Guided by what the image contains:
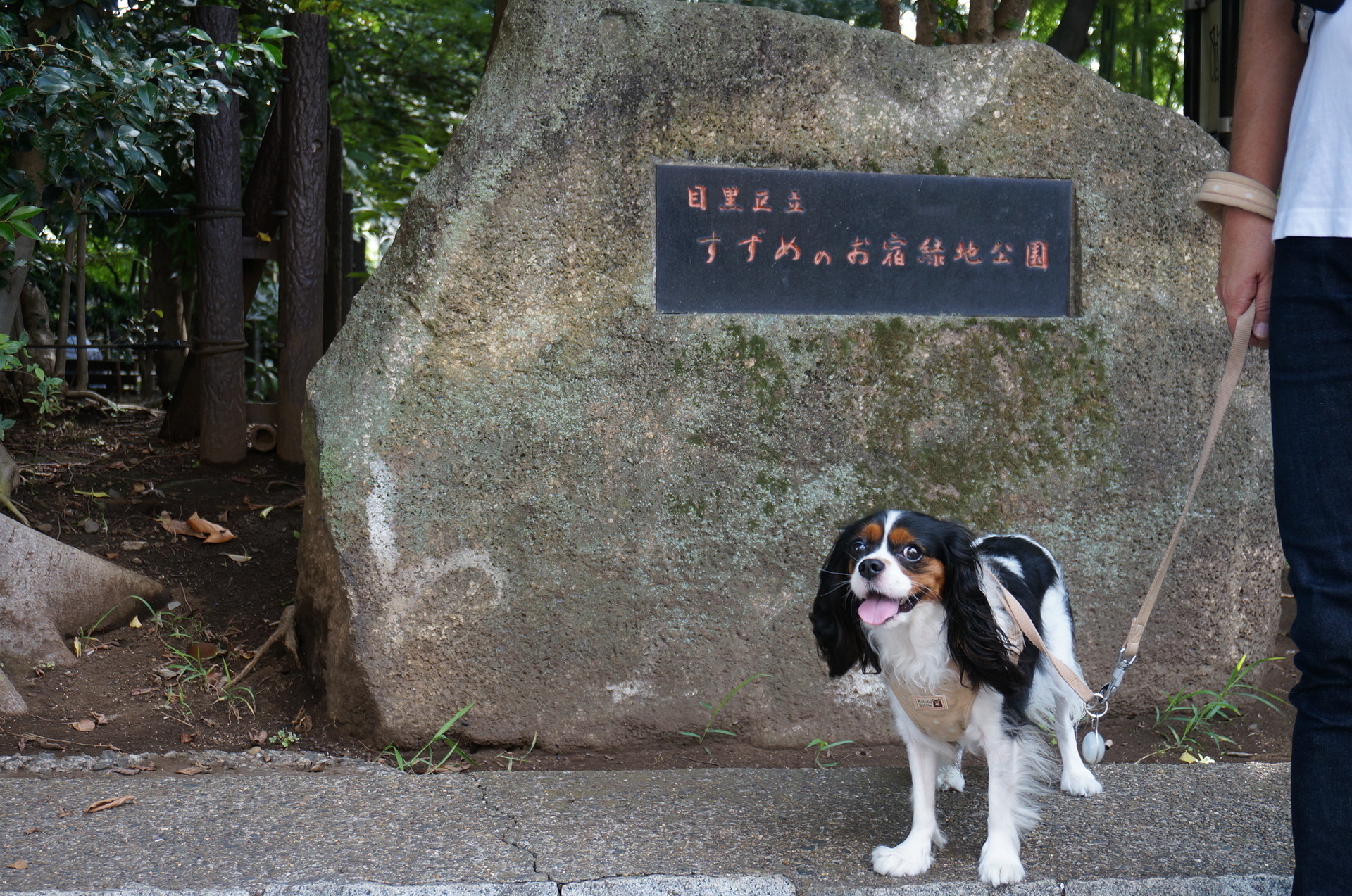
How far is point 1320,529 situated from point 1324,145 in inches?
23.9

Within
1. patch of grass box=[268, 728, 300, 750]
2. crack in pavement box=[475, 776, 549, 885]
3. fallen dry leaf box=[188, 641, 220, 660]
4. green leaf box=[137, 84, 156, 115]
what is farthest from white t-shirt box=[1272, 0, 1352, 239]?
fallen dry leaf box=[188, 641, 220, 660]

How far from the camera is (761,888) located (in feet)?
7.45

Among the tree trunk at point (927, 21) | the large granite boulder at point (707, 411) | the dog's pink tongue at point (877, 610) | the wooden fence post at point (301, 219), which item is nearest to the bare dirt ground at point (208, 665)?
the large granite boulder at point (707, 411)

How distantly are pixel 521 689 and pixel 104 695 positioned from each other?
1.38m

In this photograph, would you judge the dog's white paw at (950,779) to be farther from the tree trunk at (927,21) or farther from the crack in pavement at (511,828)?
the tree trunk at (927,21)

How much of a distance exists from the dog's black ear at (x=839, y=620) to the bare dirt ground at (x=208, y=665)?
0.79 m

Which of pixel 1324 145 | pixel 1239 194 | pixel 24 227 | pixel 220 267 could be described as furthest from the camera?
pixel 220 267

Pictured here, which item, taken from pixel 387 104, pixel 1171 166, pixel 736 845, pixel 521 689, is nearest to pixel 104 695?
Answer: pixel 521 689

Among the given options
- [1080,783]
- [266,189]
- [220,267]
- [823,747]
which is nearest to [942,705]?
[1080,783]

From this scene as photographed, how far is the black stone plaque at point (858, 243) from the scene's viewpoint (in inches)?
129

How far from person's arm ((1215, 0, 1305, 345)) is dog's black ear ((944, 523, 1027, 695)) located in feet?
2.40

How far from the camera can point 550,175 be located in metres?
3.19

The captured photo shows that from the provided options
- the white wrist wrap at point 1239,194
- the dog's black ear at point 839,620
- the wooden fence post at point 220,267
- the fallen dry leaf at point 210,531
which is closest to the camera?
the white wrist wrap at point 1239,194

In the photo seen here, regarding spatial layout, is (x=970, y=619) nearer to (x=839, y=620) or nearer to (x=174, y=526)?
(x=839, y=620)
